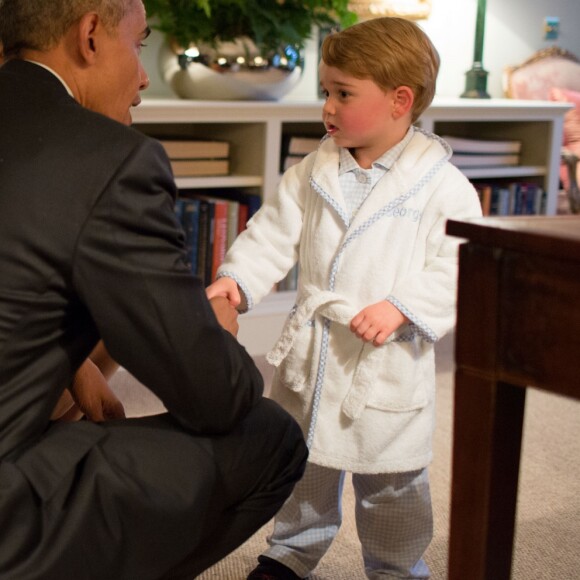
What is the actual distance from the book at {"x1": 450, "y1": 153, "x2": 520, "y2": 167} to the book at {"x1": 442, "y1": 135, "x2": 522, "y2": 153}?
16mm

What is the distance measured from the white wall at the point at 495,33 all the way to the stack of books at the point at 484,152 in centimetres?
59

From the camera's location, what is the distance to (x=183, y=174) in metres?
3.14

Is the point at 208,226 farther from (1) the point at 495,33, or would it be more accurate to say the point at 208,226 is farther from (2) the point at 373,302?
(1) the point at 495,33

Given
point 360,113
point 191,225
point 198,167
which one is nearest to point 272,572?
point 360,113

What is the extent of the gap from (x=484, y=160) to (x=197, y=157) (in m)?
1.14

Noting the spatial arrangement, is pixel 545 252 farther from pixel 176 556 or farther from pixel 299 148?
pixel 299 148

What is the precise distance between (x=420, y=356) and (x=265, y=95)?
172cm

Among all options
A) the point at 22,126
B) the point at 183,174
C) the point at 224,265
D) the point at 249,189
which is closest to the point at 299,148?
the point at 249,189

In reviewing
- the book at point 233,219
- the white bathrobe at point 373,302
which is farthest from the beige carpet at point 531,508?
the book at point 233,219

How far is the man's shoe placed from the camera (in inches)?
69.4

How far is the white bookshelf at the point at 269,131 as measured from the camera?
3070mm

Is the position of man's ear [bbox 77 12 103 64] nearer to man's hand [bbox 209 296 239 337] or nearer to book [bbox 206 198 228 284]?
man's hand [bbox 209 296 239 337]

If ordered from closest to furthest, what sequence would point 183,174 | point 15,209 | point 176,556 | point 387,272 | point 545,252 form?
1. point 545,252
2. point 15,209
3. point 176,556
4. point 387,272
5. point 183,174

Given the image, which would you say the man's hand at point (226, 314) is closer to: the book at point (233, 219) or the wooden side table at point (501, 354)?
the wooden side table at point (501, 354)
